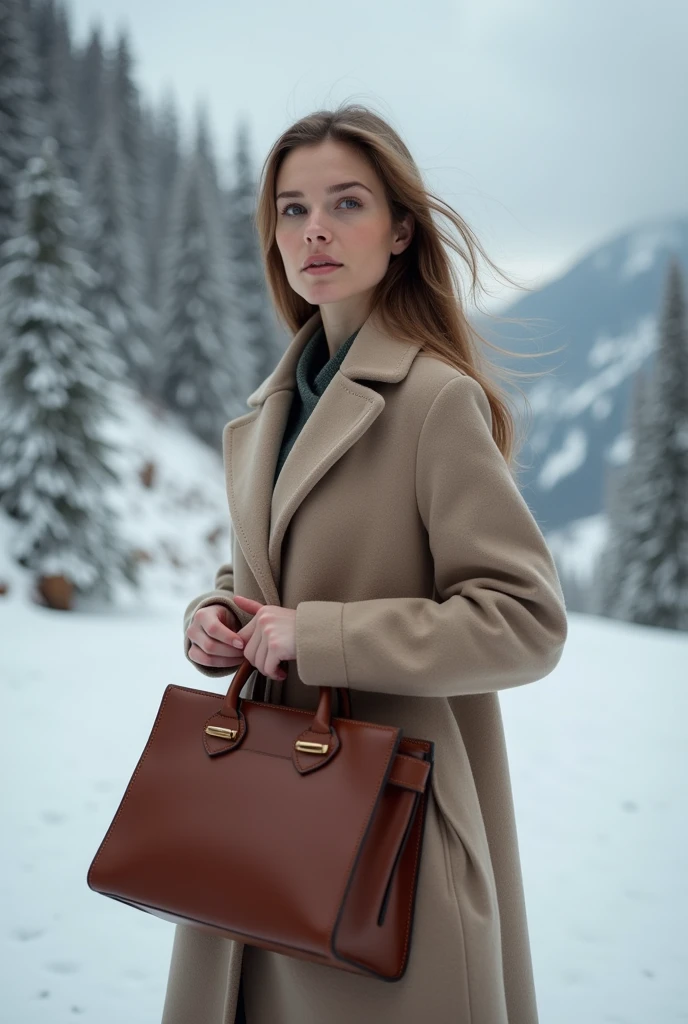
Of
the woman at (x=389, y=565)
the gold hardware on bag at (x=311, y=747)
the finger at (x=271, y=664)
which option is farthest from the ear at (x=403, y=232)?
the gold hardware on bag at (x=311, y=747)

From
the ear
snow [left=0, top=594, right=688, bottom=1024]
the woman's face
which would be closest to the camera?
the woman's face

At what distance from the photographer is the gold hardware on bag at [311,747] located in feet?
5.18

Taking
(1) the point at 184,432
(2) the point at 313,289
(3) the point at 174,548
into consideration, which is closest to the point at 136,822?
(2) the point at 313,289

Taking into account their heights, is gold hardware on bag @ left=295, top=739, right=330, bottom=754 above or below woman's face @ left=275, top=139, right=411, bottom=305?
below

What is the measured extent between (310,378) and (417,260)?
40 cm

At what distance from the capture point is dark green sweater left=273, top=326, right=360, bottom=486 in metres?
2.10

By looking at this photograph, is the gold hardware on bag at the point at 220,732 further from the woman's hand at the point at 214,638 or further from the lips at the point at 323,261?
the lips at the point at 323,261

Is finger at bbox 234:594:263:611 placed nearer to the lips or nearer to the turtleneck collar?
the turtleneck collar

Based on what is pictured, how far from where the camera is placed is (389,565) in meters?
1.82

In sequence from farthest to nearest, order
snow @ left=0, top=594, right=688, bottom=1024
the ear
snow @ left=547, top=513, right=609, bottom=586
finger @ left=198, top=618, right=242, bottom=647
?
snow @ left=547, top=513, right=609, bottom=586
snow @ left=0, top=594, right=688, bottom=1024
the ear
finger @ left=198, top=618, right=242, bottom=647

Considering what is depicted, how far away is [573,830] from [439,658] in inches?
161

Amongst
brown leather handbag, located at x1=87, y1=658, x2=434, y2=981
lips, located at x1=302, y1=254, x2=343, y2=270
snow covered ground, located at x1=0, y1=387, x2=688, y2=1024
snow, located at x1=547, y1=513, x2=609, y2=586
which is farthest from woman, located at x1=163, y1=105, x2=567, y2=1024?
snow, located at x1=547, y1=513, x2=609, y2=586

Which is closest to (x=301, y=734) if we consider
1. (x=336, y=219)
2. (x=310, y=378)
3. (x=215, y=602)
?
(x=215, y=602)

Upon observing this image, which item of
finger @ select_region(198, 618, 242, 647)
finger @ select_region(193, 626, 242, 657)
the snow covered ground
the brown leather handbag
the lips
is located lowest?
the snow covered ground
